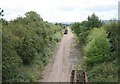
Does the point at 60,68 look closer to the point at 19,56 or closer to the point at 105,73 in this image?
the point at 19,56

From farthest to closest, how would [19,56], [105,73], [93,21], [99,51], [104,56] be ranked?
[93,21] → [99,51] → [104,56] → [19,56] → [105,73]

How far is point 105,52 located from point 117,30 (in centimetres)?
219

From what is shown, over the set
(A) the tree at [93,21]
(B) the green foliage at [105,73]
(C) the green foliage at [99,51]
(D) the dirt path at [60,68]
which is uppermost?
(A) the tree at [93,21]

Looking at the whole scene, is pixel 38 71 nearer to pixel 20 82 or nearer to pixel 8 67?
pixel 20 82

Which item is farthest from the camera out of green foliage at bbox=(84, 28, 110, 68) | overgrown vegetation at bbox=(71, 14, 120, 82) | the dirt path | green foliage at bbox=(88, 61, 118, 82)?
green foliage at bbox=(84, 28, 110, 68)

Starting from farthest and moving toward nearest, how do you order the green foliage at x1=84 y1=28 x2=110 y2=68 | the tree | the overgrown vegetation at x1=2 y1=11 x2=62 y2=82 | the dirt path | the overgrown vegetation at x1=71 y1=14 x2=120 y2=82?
1. the tree
2. the green foliage at x1=84 y1=28 x2=110 y2=68
3. the dirt path
4. the overgrown vegetation at x1=71 y1=14 x2=120 y2=82
5. the overgrown vegetation at x1=2 y1=11 x2=62 y2=82

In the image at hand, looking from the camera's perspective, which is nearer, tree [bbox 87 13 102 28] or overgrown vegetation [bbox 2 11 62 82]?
overgrown vegetation [bbox 2 11 62 82]

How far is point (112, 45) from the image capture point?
1074 inches

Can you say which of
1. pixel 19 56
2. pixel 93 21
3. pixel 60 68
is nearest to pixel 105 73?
pixel 19 56

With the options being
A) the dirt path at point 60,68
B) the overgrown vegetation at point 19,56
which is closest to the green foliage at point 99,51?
the dirt path at point 60,68

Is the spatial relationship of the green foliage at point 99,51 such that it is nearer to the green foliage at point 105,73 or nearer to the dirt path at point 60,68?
the green foliage at point 105,73

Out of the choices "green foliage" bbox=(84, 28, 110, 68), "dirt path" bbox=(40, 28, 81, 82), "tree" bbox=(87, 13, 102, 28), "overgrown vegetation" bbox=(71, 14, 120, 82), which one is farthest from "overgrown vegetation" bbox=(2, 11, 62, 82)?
"tree" bbox=(87, 13, 102, 28)

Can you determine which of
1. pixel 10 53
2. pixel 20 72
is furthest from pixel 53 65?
pixel 10 53

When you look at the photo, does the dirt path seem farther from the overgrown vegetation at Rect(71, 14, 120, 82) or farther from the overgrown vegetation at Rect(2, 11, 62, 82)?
the overgrown vegetation at Rect(71, 14, 120, 82)
